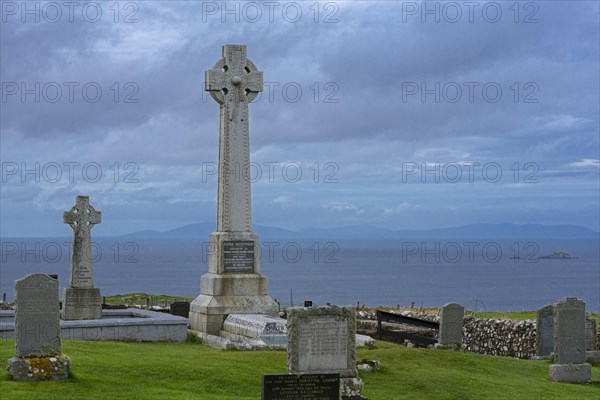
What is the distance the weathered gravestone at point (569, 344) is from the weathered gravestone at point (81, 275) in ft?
39.8

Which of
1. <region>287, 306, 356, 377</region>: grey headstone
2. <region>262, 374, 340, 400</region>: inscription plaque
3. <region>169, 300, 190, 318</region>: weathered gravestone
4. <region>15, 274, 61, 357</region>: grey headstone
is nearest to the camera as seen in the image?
<region>262, 374, 340, 400</region>: inscription plaque

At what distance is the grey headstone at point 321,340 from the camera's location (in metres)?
15.2

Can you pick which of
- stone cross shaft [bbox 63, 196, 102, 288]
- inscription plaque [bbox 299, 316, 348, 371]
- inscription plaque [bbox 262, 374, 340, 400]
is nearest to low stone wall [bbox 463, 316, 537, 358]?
stone cross shaft [bbox 63, 196, 102, 288]

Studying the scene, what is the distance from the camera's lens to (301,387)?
1431cm

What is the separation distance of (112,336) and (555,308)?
1018 centimetres

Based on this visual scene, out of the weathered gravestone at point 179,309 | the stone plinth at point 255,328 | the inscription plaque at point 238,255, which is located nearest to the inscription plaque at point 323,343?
the stone plinth at point 255,328

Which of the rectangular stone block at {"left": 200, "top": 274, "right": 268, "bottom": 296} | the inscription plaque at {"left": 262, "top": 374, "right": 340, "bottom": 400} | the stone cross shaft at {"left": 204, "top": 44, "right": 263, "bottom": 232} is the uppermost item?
the stone cross shaft at {"left": 204, "top": 44, "right": 263, "bottom": 232}

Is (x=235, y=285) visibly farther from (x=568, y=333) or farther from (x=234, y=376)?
(x=568, y=333)

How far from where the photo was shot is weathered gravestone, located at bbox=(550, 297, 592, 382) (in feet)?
66.6

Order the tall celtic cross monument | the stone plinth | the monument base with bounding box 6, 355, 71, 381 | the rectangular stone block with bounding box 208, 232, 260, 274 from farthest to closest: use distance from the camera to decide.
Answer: the rectangular stone block with bounding box 208, 232, 260, 274, the tall celtic cross monument, the stone plinth, the monument base with bounding box 6, 355, 71, 381

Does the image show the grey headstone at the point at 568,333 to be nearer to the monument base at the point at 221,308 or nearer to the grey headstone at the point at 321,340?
the grey headstone at the point at 321,340

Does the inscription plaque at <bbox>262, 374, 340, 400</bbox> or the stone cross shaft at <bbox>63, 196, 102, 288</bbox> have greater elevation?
the stone cross shaft at <bbox>63, 196, 102, 288</bbox>

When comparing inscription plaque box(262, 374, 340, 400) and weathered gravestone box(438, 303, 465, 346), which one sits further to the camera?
weathered gravestone box(438, 303, 465, 346)

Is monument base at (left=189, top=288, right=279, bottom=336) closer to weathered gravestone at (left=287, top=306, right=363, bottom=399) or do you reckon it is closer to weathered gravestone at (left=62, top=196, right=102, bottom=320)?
weathered gravestone at (left=62, top=196, right=102, bottom=320)
